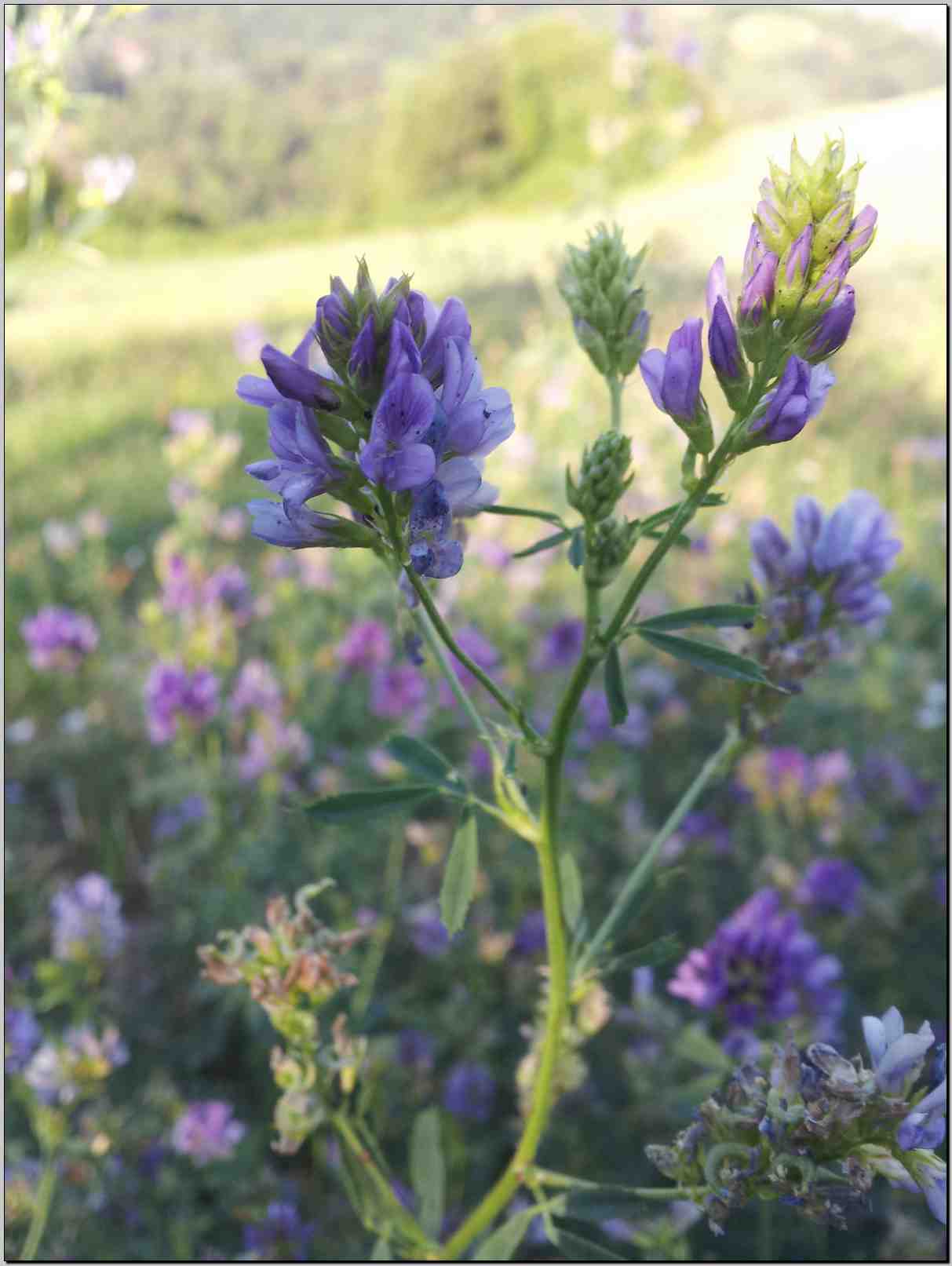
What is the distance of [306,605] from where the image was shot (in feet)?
10.2

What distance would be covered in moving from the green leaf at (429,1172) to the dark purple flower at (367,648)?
112cm

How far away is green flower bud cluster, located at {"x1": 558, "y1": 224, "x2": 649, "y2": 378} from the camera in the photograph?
925mm

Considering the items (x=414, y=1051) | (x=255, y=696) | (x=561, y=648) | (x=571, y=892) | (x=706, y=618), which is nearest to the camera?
(x=706, y=618)

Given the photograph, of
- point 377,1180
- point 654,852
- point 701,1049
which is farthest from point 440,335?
point 701,1049

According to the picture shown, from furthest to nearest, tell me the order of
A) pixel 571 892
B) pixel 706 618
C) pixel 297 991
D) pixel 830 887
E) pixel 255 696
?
pixel 255 696 → pixel 830 887 → pixel 571 892 → pixel 297 991 → pixel 706 618

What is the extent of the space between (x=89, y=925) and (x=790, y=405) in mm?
1495

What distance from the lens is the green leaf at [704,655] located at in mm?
836

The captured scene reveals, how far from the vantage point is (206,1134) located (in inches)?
66.4

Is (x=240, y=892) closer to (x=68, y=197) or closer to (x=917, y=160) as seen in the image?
(x=68, y=197)

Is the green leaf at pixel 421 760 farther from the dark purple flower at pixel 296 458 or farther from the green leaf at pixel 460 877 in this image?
the dark purple flower at pixel 296 458

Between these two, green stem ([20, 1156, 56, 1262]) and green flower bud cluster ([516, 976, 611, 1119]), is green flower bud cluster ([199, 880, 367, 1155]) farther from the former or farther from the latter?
green stem ([20, 1156, 56, 1262])

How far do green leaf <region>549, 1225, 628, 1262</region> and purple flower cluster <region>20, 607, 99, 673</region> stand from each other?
181 centimetres

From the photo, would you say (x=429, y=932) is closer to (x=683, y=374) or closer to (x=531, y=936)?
(x=531, y=936)

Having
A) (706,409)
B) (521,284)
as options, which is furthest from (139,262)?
(706,409)
